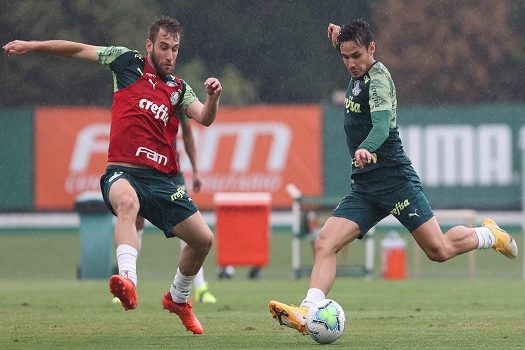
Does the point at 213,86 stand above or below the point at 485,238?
above

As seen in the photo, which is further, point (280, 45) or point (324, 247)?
point (280, 45)

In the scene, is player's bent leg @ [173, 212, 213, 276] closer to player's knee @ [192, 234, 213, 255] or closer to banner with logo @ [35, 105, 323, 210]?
player's knee @ [192, 234, 213, 255]

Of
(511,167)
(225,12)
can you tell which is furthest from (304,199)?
(225,12)

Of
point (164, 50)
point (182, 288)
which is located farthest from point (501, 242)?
point (164, 50)

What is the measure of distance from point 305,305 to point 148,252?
16.9 m

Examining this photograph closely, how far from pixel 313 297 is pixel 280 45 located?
28374 millimetres

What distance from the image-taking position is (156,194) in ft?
30.5

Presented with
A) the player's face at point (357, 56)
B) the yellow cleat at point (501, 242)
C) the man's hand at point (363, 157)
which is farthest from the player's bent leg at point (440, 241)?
the player's face at point (357, 56)

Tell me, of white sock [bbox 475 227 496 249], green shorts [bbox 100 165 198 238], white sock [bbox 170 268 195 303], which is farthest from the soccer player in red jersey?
white sock [bbox 475 227 496 249]

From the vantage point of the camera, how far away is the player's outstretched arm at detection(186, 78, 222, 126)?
9.06 m

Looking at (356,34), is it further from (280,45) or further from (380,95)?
(280,45)

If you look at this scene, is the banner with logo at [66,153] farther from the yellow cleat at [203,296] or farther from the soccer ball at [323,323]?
the soccer ball at [323,323]

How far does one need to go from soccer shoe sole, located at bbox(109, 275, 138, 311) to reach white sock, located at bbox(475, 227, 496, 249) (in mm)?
2817

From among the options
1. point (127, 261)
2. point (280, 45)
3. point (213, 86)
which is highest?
point (280, 45)
